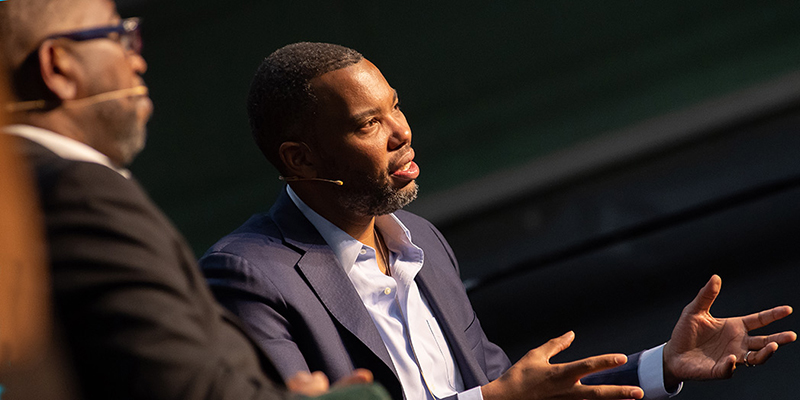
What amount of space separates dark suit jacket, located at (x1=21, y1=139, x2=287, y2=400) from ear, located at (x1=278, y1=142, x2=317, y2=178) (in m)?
0.88

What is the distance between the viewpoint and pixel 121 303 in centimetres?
64

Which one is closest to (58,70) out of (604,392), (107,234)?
(107,234)

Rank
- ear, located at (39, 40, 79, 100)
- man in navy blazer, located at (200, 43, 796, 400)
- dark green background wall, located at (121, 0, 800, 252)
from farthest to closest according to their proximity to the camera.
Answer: dark green background wall, located at (121, 0, 800, 252), man in navy blazer, located at (200, 43, 796, 400), ear, located at (39, 40, 79, 100)

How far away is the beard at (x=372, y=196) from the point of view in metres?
1.54

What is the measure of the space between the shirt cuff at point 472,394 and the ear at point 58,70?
34.4 inches

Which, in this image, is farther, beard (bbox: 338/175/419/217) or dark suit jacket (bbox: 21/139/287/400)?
beard (bbox: 338/175/419/217)

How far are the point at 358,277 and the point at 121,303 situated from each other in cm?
90

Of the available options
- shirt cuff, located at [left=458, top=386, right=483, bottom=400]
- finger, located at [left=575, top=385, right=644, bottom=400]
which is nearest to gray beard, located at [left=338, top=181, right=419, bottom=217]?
shirt cuff, located at [left=458, top=386, right=483, bottom=400]

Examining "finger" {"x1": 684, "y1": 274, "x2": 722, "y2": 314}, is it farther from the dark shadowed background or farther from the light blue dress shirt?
the dark shadowed background

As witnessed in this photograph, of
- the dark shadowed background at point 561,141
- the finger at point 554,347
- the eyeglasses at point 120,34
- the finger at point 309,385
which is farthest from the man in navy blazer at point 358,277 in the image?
the dark shadowed background at point 561,141

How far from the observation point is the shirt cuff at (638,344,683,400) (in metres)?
1.51

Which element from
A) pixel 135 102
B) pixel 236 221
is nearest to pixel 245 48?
pixel 236 221

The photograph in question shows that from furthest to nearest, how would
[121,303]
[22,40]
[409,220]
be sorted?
[409,220]
[22,40]
[121,303]

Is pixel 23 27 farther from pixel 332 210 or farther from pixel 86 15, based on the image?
pixel 332 210
